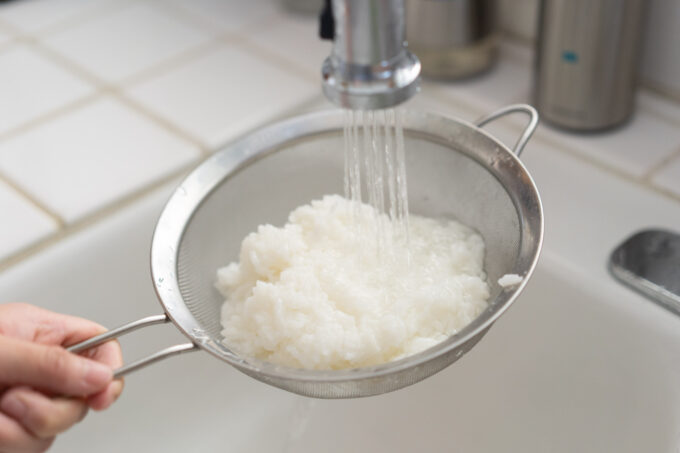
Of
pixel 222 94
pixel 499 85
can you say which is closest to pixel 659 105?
pixel 499 85

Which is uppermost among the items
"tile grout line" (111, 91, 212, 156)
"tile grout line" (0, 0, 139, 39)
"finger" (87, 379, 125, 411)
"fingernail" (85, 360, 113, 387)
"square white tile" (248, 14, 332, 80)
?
"fingernail" (85, 360, 113, 387)

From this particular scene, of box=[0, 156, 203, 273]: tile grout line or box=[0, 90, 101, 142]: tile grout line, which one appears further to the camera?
box=[0, 90, 101, 142]: tile grout line

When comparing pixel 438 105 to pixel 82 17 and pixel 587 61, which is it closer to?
pixel 587 61

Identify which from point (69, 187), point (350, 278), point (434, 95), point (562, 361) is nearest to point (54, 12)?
point (69, 187)

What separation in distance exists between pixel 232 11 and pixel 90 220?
1.47ft

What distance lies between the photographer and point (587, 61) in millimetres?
685

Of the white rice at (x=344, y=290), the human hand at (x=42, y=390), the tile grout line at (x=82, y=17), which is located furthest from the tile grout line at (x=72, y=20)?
the human hand at (x=42, y=390)

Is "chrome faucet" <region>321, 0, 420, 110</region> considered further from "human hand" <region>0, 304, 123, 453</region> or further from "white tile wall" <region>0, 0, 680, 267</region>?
"white tile wall" <region>0, 0, 680, 267</region>

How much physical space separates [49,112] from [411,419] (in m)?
0.56

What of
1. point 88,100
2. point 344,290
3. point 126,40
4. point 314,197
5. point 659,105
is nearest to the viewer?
point 344,290

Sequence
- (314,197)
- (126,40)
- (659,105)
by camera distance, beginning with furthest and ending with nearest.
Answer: (126,40) → (659,105) → (314,197)

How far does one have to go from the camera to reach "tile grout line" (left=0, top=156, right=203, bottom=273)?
672mm

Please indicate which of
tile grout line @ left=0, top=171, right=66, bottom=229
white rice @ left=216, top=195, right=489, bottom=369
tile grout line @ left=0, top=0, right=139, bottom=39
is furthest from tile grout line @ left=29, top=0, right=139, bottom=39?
white rice @ left=216, top=195, right=489, bottom=369

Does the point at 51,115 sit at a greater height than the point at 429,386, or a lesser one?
greater
